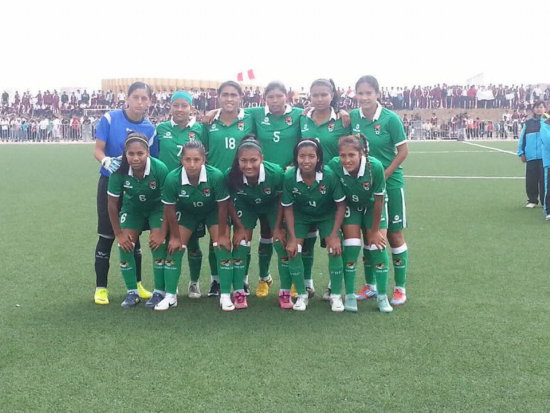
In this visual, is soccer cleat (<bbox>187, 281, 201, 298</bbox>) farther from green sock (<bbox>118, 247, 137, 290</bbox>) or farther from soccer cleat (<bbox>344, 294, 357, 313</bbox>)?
soccer cleat (<bbox>344, 294, 357, 313</bbox>)

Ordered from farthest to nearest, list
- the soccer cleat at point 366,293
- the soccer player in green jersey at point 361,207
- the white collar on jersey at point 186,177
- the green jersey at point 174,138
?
the soccer cleat at point 366,293 < the green jersey at point 174,138 < the white collar on jersey at point 186,177 < the soccer player in green jersey at point 361,207

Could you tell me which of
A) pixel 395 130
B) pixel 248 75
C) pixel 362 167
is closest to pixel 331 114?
pixel 395 130

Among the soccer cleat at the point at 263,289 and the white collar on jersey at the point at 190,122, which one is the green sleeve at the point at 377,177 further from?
the white collar on jersey at the point at 190,122

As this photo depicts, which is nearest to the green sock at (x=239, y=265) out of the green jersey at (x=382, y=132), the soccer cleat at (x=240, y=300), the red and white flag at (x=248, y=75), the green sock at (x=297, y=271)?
the soccer cleat at (x=240, y=300)

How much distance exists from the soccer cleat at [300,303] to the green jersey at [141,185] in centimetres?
152

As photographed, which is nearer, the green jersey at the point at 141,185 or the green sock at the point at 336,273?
the green jersey at the point at 141,185

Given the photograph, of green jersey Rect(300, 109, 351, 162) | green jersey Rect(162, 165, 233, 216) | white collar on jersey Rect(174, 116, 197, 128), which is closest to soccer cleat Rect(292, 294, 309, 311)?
green jersey Rect(162, 165, 233, 216)

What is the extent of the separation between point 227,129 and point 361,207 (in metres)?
1.38

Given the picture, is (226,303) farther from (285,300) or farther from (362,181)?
(362,181)

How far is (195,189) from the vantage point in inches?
209

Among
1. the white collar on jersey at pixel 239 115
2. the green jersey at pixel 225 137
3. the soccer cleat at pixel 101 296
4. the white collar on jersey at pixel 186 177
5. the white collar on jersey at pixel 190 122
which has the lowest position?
the soccer cleat at pixel 101 296

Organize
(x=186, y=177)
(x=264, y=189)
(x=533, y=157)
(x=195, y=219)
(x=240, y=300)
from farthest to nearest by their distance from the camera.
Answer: (x=533, y=157), (x=195, y=219), (x=240, y=300), (x=264, y=189), (x=186, y=177)

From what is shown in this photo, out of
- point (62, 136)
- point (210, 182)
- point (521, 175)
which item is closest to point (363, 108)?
point (210, 182)

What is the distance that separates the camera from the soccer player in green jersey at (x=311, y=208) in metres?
5.22
